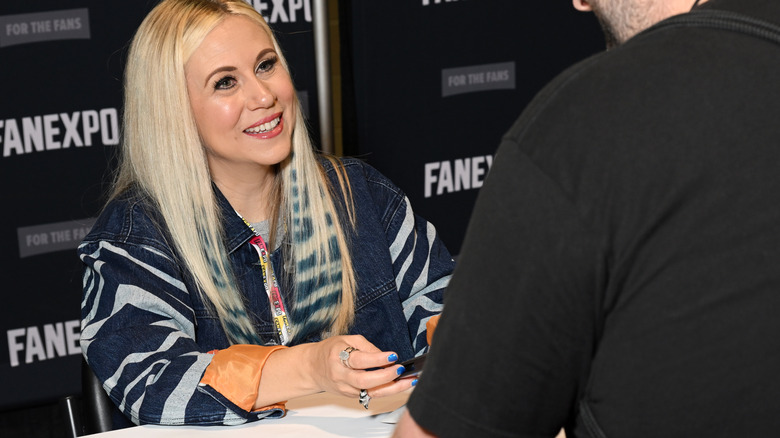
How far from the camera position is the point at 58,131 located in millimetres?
3020

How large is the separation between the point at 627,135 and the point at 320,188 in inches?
57.5

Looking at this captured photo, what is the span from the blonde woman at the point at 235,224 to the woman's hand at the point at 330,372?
22 cm

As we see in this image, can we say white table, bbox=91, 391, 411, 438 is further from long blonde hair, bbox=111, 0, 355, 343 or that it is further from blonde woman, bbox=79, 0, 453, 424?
long blonde hair, bbox=111, 0, 355, 343

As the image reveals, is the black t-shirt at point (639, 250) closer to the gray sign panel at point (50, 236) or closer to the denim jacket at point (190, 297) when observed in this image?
the denim jacket at point (190, 297)

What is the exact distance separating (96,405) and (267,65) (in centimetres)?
87

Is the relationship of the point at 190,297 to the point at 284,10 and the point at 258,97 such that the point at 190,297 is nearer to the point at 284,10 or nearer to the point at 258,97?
the point at 258,97

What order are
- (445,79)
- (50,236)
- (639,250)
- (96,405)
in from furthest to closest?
(445,79), (50,236), (96,405), (639,250)

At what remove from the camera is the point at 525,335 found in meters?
0.68

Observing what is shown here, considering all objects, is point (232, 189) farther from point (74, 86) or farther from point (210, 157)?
point (74, 86)

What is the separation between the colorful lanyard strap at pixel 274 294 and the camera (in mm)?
1931

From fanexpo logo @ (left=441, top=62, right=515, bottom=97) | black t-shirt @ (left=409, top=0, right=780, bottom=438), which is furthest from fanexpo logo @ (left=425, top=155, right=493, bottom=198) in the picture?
black t-shirt @ (left=409, top=0, right=780, bottom=438)

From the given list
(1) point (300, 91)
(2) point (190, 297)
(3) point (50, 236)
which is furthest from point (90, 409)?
(1) point (300, 91)

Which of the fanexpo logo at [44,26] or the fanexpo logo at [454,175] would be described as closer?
the fanexpo logo at [44,26]

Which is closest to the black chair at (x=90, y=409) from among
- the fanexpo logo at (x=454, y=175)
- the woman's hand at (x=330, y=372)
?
the woman's hand at (x=330, y=372)
